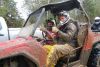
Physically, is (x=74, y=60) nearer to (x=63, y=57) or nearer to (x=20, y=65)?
(x=63, y=57)

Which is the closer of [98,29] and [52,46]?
[52,46]

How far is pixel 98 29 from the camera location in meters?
9.71

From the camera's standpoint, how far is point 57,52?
24.7 feet

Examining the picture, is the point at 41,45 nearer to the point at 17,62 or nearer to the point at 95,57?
the point at 17,62

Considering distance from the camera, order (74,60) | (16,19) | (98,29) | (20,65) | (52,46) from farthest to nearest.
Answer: (16,19), (98,29), (74,60), (52,46), (20,65)

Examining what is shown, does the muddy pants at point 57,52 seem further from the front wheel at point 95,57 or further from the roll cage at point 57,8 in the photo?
the front wheel at point 95,57

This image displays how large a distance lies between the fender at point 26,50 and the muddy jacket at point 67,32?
839 mm

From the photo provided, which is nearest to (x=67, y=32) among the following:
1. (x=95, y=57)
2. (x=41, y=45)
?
(x=41, y=45)

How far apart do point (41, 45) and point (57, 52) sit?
24.7 inches

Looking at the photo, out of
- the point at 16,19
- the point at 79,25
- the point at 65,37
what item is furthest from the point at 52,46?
the point at 16,19

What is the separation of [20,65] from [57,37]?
1.45 metres

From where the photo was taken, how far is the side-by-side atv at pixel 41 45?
6535mm

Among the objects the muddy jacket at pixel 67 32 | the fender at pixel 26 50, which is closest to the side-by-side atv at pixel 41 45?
the fender at pixel 26 50

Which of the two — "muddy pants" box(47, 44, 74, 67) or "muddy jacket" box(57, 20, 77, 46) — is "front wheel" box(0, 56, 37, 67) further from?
"muddy jacket" box(57, 20, 77, 46)
